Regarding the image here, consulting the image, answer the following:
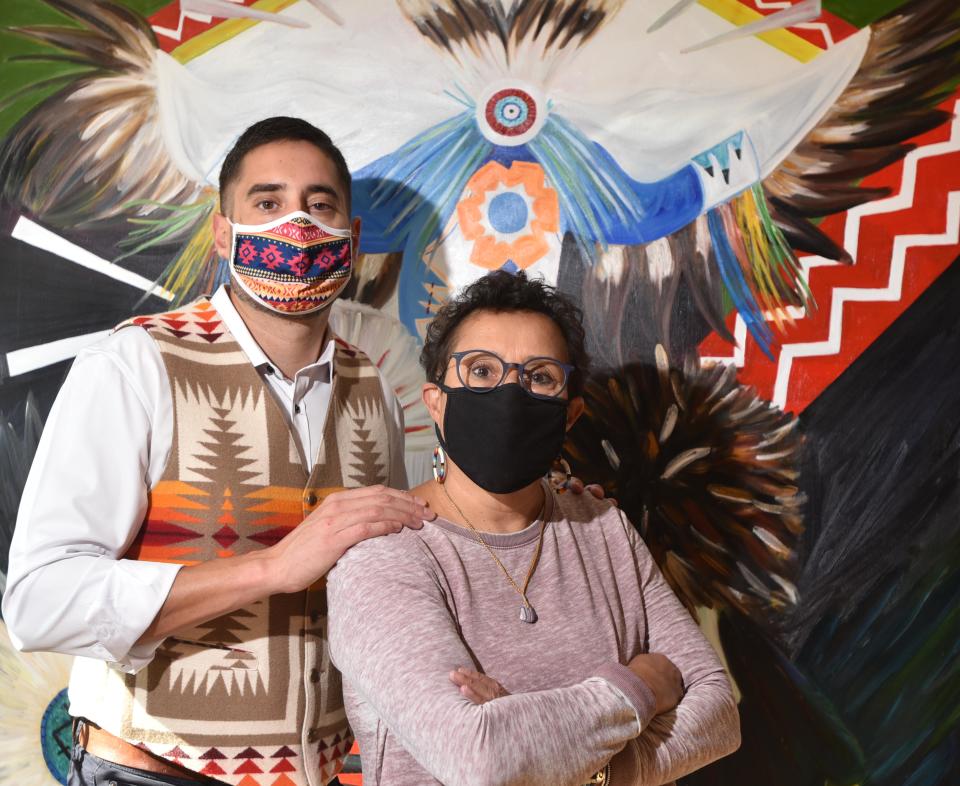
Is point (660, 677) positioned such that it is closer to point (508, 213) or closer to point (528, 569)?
point (528, 569)

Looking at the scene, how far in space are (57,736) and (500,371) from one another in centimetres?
163

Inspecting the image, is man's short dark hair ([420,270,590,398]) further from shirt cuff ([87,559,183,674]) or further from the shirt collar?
shirt cuff ([87,559,183,674])

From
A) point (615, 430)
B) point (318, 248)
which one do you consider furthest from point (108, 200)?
point (615, 430)

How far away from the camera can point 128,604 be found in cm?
155

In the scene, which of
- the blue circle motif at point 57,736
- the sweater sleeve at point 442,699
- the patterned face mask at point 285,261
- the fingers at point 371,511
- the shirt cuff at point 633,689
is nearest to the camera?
the sweater sleeve at point 442,699

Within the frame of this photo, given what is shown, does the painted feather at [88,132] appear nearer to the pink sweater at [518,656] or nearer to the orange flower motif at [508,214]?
the orange flower motif at [508,214]

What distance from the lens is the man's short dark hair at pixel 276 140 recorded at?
189 cm

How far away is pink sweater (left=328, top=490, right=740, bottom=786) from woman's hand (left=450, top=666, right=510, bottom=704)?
0.04ft

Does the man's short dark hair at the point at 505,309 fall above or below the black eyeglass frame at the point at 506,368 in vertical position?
above

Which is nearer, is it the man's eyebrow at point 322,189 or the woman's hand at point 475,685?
the woman's hand at point 475,685

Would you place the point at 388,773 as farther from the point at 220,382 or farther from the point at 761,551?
the point at 761,551

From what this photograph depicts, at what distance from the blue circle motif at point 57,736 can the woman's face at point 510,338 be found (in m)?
1.45

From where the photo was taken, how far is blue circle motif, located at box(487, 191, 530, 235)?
2.51 meters

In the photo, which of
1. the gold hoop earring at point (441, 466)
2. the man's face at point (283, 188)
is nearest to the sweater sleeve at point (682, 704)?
the gold hoop earring at point (441, 466)
